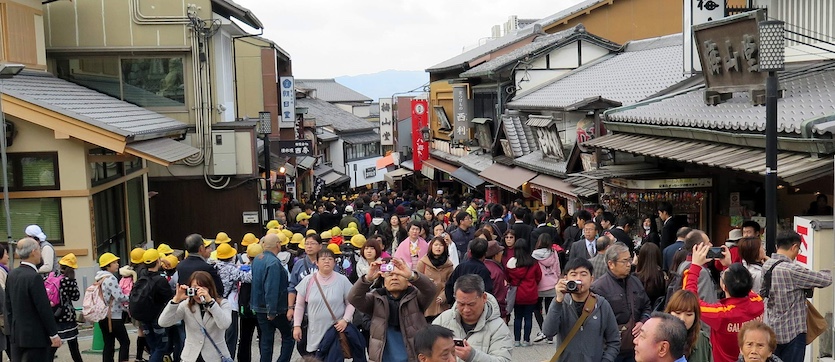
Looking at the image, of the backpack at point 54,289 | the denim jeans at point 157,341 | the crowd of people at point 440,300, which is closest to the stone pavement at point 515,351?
the crowd of people at point 440,300

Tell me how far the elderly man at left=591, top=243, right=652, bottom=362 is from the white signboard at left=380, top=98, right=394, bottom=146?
4447 centimetres

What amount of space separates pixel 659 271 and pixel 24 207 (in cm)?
1082

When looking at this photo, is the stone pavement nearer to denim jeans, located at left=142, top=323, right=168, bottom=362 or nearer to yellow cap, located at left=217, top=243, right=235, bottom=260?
yellow cap, located at left=217, top=243, right=235, bottom=260

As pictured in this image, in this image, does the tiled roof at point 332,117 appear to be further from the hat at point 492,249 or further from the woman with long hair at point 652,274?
the woman with long hair at point 652,274

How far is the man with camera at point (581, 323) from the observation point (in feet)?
22.0

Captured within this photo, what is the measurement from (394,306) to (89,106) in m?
10.5

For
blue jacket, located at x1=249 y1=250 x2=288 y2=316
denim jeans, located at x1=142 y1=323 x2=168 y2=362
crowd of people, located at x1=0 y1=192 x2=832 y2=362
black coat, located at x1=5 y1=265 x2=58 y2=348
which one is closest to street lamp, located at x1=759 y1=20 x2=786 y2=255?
crowd of people, located at x1=0 y1=192 x2=832 y2=362

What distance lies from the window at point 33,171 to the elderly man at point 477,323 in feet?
34.6

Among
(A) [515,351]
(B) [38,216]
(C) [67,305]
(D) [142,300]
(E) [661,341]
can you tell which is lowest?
(A) [515,351]

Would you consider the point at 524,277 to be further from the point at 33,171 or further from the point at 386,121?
the point at 386,121

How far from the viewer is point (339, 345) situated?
8.58 m

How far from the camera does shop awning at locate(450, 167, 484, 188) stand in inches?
1123

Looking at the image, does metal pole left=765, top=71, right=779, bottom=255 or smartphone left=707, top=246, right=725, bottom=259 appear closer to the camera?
smartphone left=707, top=246, right=725, bottom=259

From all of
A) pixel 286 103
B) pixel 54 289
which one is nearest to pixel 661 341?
pixel 54 289
